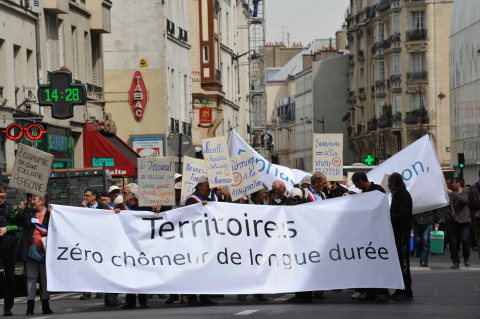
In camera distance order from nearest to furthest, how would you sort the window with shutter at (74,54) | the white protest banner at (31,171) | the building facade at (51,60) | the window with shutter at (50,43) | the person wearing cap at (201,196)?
the white protest banner at (31,171), the person wearing cap at (201,196), the building facade at (51,60), the window with shutter at (50,43), the window with shutter at (74,54)

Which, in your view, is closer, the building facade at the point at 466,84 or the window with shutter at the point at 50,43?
the window with shutter at the point at 50,43

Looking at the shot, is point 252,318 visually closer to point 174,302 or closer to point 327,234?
point 327,234

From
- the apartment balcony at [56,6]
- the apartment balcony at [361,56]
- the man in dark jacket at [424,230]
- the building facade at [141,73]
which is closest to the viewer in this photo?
the man in dark jacket at [424,230]

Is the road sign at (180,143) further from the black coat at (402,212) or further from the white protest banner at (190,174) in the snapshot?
the black coat at (402,212)

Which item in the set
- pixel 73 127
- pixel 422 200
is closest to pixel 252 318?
pixel 422 200

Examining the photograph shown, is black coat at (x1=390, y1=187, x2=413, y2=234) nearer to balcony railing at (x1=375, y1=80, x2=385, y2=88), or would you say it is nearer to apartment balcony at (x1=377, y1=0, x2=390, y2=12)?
apartment balcony at (x1=377, y1=0, x2=390, y2=12)

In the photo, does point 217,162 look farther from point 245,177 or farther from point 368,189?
point 368,189

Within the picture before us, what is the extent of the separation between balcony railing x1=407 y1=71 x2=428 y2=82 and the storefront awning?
5158 centimetres

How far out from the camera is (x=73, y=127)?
100ft

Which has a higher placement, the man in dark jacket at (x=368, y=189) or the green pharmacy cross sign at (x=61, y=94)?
the green pharmacy cross sign at (x=61, y=94)

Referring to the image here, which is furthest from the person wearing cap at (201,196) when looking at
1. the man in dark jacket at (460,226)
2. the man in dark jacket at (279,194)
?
the man in dark jacket at (460,226)

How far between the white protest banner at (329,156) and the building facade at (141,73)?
22848 millimetres

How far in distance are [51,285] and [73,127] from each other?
18172 millimetres

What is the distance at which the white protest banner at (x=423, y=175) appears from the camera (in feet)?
56.7
